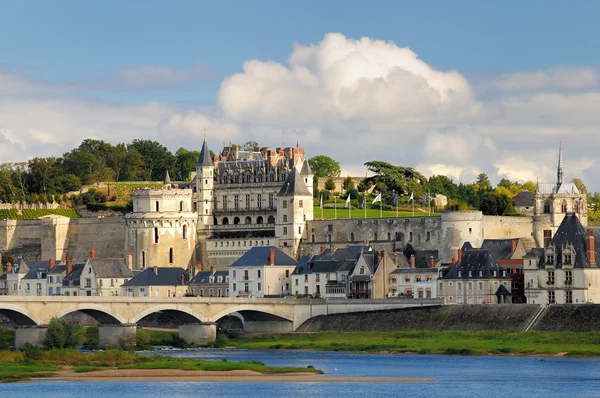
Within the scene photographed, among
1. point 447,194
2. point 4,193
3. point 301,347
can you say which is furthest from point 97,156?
point 301,347

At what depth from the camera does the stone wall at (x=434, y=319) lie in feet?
310

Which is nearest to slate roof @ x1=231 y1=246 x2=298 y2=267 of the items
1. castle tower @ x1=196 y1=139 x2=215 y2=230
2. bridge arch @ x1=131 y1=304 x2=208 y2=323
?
castle tower @ x1=196 y1=139 x2=215 y2=230

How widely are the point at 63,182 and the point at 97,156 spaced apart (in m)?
12.0

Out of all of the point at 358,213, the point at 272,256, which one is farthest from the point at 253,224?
the point at 358,213

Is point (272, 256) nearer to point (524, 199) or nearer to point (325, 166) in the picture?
point (524, 199)

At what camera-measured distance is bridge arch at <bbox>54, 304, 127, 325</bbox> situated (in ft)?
309

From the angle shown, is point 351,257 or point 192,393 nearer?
point 192,393

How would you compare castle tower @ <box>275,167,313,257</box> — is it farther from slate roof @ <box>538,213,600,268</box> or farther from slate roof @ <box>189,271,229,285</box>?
slate roof @ <box>538,213,600,268</box>

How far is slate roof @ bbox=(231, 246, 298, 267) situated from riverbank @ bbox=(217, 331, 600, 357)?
13115 mm

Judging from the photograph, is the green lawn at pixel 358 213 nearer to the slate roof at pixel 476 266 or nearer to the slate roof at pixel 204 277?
the slate roof at pixel 204 277

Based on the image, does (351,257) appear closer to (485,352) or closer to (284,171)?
(284,171)

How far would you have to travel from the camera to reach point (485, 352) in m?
88.4

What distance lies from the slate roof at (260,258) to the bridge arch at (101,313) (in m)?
19.2

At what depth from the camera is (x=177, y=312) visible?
99.4 m
